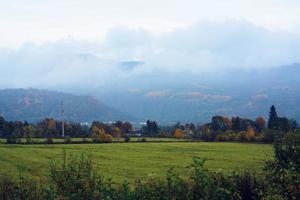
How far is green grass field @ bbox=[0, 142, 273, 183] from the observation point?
6706 cm

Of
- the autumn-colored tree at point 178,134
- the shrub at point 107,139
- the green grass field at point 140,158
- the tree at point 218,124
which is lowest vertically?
the green grass field at point 140,158

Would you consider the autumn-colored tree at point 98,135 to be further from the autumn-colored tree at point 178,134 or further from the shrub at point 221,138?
the shrub at point 221,138

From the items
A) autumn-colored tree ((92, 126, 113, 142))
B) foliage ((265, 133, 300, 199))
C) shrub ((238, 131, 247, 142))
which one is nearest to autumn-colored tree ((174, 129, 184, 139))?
shrub ((238, 131, 247, 142))

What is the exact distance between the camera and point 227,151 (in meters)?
101

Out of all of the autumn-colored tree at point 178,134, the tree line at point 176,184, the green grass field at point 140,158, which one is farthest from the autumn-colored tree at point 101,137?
the tree line at point 176,184

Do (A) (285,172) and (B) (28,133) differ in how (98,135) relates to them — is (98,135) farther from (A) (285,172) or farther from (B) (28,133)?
(A) (285,172)

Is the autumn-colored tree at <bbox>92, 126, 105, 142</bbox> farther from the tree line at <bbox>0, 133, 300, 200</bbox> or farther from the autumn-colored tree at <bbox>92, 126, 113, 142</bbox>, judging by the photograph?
the tree line at <bbox>0, 133, 300, 200</bbox>

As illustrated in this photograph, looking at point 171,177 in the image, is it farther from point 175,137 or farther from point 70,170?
point 175,137

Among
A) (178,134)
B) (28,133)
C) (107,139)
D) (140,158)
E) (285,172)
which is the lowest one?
(140,158)

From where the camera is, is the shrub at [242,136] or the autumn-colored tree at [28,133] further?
the shrub at [242,136]

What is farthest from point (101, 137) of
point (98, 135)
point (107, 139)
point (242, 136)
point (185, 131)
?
point (185, 131)

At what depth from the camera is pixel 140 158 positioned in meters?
87.8

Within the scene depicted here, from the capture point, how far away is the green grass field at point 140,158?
6706 centimetres

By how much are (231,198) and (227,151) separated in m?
83.7
